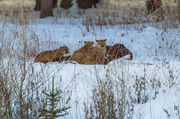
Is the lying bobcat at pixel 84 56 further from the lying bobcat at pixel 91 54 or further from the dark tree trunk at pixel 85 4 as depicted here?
the dark tree trunk at pixel 85 4

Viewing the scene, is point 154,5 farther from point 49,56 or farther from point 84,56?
point 49,56

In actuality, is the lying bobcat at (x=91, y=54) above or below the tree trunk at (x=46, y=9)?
above

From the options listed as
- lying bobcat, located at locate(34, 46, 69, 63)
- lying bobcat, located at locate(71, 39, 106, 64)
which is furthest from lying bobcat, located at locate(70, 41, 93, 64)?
lying bobcat, located at locate(34, 46, 69, 63)

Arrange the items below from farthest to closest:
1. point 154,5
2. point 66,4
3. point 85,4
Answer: point 85,4 < point 66,4 < point 154,5

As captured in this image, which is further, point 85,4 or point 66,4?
point 85,4

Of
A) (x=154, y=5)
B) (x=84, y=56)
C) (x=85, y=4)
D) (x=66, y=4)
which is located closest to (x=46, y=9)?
(x=66, y=4)

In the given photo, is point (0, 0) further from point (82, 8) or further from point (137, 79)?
point (137, 79)

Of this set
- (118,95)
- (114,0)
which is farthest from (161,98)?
(114,0)

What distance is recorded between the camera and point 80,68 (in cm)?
576

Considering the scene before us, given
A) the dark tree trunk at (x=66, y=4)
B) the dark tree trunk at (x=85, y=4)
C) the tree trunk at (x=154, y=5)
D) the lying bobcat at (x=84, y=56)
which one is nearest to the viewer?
the lying bobcat at (x=84, y=56)

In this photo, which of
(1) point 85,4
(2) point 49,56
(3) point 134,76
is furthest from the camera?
(1) point 85,4

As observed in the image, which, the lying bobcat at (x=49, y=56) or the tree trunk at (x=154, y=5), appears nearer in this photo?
the lying bobcat at (x=49, y=56)

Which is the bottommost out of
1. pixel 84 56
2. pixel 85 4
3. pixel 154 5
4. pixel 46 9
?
pixel 85 4

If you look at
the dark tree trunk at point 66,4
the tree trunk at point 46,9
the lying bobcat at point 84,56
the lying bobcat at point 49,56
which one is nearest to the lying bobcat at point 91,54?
the lying bobcat at point 84,56
